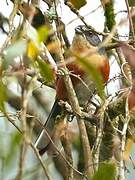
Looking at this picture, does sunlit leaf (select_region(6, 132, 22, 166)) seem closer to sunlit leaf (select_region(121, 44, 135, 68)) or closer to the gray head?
sunlit leaf (select_region(121, 44, 135, 68))

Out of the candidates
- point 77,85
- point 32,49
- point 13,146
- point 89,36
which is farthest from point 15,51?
point 89,36

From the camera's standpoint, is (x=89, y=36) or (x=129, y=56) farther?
(x=89, y=36)

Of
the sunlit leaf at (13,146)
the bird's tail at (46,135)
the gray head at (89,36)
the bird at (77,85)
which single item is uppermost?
the gray head at (89,36)

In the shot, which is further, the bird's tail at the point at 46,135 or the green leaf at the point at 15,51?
A: the bird's tail at the point at 46,135

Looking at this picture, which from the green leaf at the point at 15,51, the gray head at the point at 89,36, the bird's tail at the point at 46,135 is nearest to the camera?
the green leaf at the point at 15,51

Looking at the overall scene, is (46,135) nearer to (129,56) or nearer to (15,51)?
(129,56)

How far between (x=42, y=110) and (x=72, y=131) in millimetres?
814

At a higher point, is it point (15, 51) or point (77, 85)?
point (77, 85)

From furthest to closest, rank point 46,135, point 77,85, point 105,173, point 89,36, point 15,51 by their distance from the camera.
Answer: point 89,36
point 77,85
point 46,135
point 105,173
point 15,51

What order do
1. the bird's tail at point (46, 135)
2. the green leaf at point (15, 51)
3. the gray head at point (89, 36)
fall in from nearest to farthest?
the green leaf at point (15, 51) < the bird's tail at point (46, 135) < the gray head at point (89, 36)

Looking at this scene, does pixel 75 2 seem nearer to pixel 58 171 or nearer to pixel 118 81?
pixel 118 81

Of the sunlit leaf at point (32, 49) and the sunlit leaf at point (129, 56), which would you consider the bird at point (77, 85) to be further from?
the sunlit leaf at point (32, 49)

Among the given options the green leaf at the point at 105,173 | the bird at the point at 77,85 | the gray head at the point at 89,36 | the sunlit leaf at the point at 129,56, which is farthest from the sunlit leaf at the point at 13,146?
the gray head at the point at 89,36

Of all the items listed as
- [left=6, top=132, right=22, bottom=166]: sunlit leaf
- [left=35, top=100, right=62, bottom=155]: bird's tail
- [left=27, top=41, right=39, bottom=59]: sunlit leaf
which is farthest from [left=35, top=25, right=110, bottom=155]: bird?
[left=27, top=41, right=39, bottom=59]: sunlit leaf
